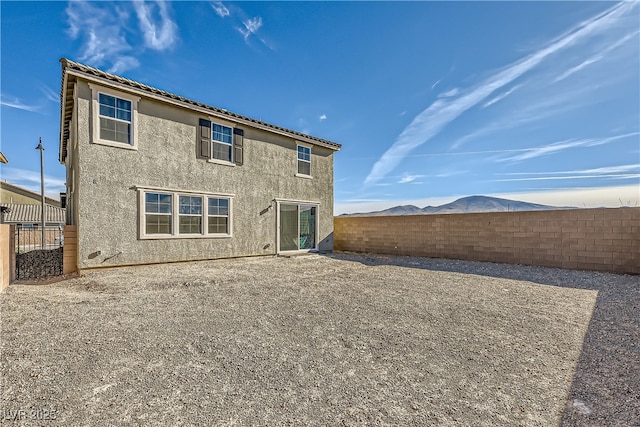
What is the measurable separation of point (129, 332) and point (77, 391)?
1341 mm

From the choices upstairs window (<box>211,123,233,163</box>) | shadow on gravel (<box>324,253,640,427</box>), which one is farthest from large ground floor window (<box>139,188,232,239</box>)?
shadow on gravel (<box>324,253,640,427</box>)

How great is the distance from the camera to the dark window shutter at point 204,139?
32.7 ft

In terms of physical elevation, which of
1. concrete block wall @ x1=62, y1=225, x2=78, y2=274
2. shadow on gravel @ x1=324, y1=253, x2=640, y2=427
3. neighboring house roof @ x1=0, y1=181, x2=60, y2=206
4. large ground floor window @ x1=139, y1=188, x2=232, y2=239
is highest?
neighboring house roof @ x1=0, y1=181, x2=60, y2=206

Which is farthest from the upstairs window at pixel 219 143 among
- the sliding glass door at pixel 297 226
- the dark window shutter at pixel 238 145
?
the sliding glass door at pixel 297 226

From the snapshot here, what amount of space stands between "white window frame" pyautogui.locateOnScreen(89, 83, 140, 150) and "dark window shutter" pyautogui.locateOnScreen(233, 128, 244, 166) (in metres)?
3.21

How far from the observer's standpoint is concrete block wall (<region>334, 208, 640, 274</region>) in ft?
28.4

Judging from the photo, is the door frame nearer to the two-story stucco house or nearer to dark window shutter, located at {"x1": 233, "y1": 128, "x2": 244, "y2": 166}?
the two-story stucco house

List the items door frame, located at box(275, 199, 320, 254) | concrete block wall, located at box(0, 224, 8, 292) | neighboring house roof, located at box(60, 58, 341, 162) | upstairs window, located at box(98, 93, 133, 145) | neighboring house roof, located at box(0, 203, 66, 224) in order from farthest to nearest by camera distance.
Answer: neighboring house roof, located at box(0, 203, 66, 224) < door frame, located at box(275, 199, 320, 254) < upstairs window, located at box(98, 93, 133, 145) < neighboring house roof, located at box(60, 58, 341, 162) < concrete block wall, located at box(0, 224, 8, 292)

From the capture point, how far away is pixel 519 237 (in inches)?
412

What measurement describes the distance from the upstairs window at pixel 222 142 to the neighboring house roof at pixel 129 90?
0.46 m

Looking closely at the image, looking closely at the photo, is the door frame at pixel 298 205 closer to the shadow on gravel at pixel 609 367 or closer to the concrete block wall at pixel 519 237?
the concrete block wall at pixel 519 237

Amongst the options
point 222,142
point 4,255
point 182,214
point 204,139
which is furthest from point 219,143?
point 4,255

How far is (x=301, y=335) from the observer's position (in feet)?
12.0

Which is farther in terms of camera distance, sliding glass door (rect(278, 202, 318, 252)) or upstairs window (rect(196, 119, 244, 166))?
sliding glass door (rect(278, 202, 318, 252))
